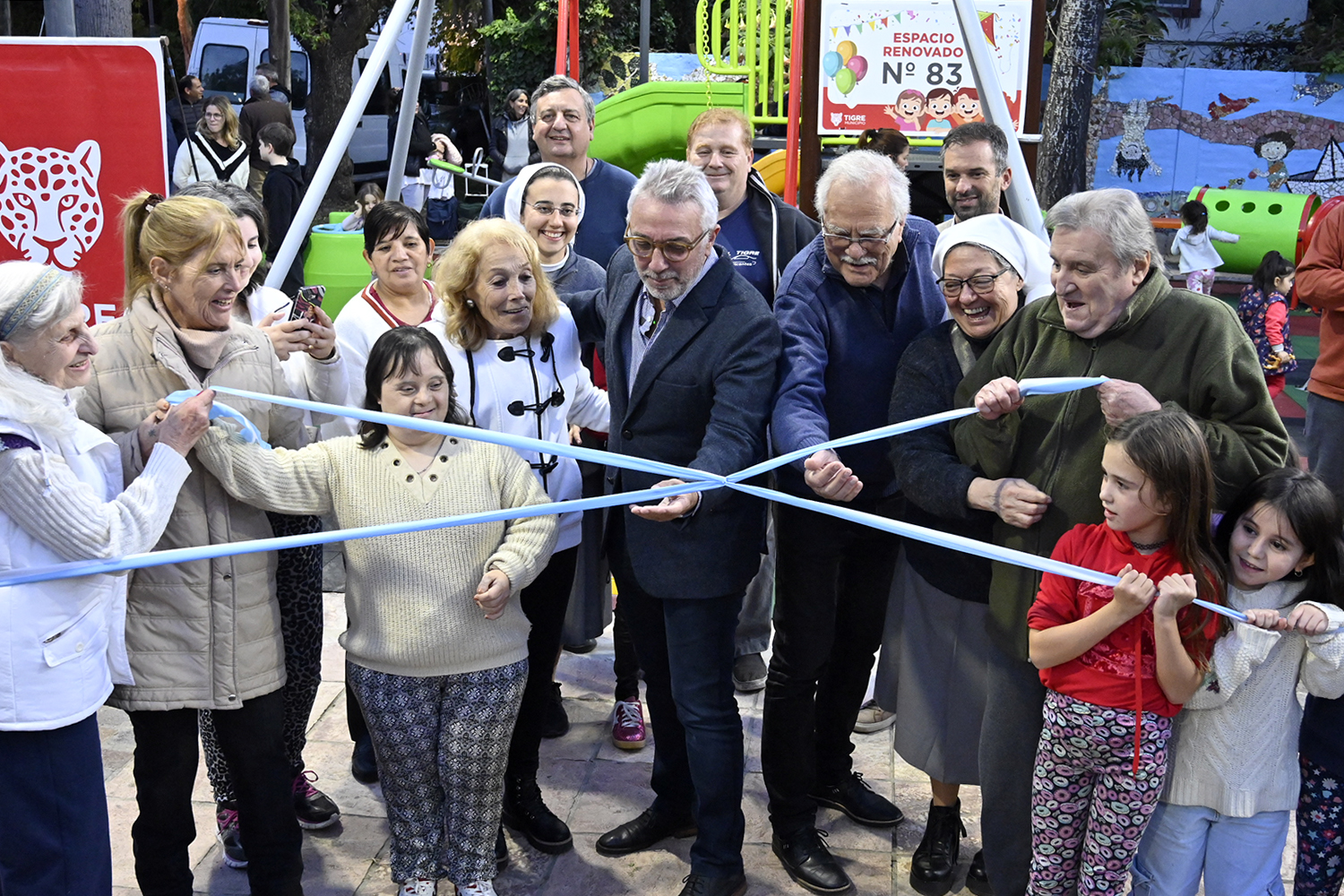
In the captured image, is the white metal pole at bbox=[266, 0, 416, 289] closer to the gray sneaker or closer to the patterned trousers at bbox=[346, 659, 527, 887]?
the patterned trousers at bbox=[346, 659, 527, 887]

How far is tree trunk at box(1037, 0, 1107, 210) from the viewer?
38.2 feet

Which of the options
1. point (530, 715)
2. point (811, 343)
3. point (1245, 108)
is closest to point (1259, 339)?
point (811, 343)

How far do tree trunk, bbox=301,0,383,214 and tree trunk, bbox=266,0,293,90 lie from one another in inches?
18.4

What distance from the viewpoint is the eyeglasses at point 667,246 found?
3062 mm

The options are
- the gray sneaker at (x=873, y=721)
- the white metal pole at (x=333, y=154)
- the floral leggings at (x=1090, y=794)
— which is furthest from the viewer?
the gray sneaker at (x=873, y=721)

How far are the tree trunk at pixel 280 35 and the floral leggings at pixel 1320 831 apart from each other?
17960mm

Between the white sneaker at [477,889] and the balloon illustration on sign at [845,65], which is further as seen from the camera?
the balloon illustration on sign at [845,65]

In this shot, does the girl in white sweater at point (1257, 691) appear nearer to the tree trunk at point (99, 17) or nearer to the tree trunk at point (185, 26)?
the tree trunk at point (99, 17)

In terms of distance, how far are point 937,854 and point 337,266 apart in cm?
561

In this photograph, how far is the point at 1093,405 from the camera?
272 centimetres

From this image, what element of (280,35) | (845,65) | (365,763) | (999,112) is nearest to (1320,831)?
(999,112)

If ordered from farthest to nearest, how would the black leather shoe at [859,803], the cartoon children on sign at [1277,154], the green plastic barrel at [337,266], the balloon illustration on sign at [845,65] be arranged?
the cartoon children on sign at [1277,154]
the balloon illustration on sign at [845,65]
the green plastic barrel at [337,266]
the black leather shoe at [859,803]

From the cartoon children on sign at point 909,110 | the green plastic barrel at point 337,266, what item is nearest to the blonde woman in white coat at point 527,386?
the green plastic barrel at point 337,266

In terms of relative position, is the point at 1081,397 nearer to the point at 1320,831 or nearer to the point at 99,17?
the point at 1320,831
